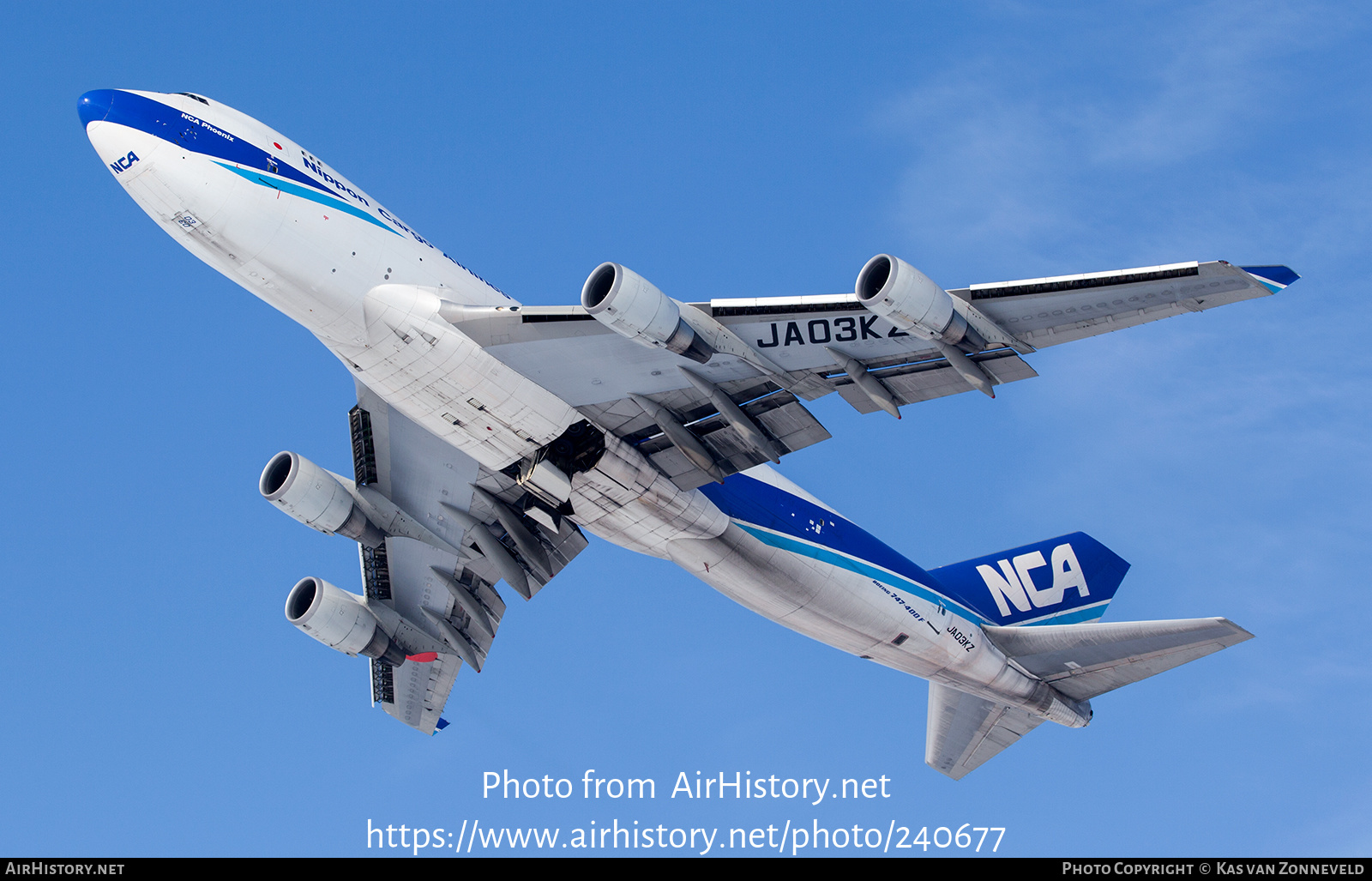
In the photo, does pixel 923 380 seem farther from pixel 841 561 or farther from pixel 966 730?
pixel 966 730

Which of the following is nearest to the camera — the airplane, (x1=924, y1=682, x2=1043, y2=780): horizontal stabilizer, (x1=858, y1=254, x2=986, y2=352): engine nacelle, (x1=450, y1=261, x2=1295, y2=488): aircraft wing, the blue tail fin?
(x1=858, y1=254, x2=986, y2=352): engine nacelle

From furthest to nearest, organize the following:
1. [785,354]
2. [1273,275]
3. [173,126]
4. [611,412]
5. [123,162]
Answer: [611,412]
[785,354]
[173,126]
[123,162]
[1273,275]

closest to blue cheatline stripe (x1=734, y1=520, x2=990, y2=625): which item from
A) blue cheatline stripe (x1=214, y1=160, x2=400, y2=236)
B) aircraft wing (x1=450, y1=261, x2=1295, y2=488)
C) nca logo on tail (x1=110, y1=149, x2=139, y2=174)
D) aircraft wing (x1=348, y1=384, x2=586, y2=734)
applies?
aircraft wing (x1=450, y1=261, x2=1295, y2=488)

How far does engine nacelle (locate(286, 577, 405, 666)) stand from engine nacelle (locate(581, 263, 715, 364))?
13.7 m

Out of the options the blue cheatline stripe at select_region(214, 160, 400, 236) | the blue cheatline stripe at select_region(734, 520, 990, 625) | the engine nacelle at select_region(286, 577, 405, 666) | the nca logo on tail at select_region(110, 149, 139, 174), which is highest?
the blue cheatline stripe at select_region(214, 160, 400, 236)

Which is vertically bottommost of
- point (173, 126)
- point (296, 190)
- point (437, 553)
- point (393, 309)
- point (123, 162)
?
point (437, 553)

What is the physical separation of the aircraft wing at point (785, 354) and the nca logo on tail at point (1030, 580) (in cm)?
1124

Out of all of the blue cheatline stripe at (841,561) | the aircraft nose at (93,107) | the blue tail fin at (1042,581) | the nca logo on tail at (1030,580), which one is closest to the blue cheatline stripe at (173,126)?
the aircraft nose at (93,107)

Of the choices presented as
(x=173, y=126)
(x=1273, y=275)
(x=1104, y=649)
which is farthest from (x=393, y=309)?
(x=1104, y=649)

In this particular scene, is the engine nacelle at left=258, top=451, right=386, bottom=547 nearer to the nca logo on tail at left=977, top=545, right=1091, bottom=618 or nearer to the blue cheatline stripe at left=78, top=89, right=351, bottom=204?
the blue cheatline stripe at left=78, top=89, right=351, bottom=204

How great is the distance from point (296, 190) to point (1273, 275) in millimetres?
17109

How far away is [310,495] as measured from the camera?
28438 millimetres

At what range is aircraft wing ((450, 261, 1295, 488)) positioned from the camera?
67.7 ft

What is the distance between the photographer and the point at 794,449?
25688mm
